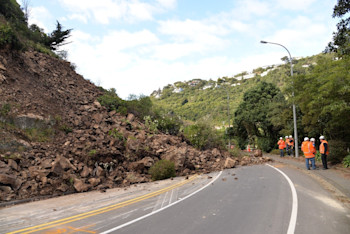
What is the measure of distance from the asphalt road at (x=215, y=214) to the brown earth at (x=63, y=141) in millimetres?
2501

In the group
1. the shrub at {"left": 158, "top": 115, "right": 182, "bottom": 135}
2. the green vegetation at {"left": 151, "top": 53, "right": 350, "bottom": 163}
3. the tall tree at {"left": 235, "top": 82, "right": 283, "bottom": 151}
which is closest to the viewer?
the green vegetation at {"left": 151, "top": 53, "right": 350, "bottom": 163}

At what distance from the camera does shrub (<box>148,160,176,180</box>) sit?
12.8 m

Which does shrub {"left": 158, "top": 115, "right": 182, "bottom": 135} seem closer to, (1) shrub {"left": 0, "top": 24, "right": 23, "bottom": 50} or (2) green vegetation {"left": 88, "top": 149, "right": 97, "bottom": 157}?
(2) green vegetation {"left": 88, "top": 149, "right": 97, "bottom": 157}

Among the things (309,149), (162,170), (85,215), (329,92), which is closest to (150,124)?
(162,170)

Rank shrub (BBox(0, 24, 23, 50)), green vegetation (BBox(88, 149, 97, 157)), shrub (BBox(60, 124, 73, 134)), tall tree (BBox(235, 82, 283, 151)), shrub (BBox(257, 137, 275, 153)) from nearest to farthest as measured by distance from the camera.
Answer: green vegetation (BBox(88, 149, 97, 157)) < shrub (BBox(60, 124, 73, 134)) < shrub (BBox(0, 24, 23, 50)) < tall tree (BBox(235, 82, 283, 151)) < shrub (BBox(257, 137, 275, 153))

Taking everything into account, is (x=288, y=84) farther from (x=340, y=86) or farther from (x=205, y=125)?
(x=205, y=125)

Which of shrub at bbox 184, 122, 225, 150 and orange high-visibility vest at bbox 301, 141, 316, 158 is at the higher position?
shrub at bbox 184, 122, 225, 150

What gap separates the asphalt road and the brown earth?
2501 mm

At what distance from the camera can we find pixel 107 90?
22.8m

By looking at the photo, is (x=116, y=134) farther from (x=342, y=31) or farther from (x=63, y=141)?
(x=342, y=31)

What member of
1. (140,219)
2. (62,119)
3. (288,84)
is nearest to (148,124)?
(62,119)

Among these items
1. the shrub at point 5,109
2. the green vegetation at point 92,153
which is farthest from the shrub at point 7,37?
A: the green vegetation at point 92,153

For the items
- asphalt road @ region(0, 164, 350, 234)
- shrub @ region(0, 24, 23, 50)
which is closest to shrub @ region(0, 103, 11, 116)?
shrub @ region(0, 24, 23, 50)

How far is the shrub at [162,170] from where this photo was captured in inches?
505
